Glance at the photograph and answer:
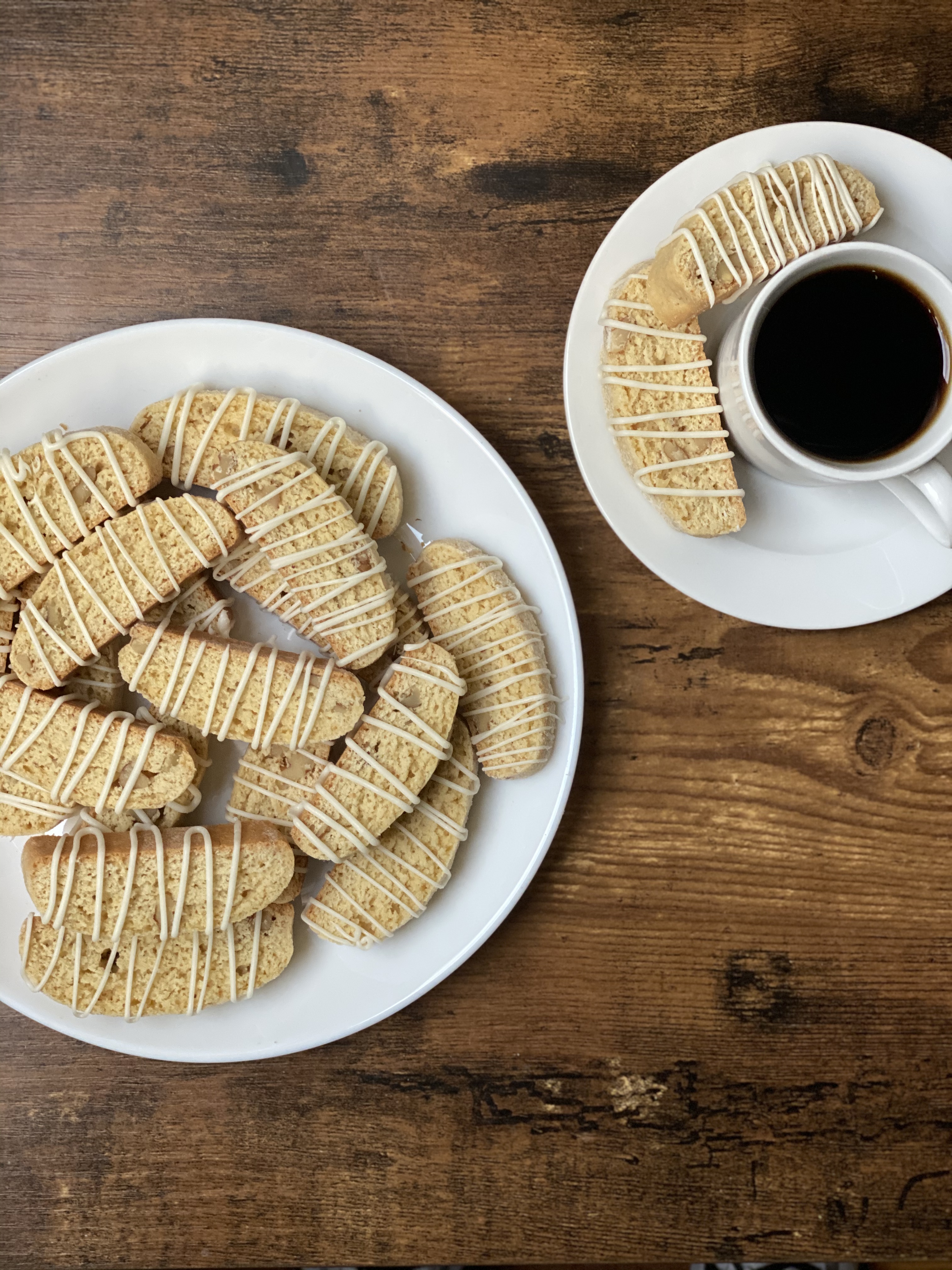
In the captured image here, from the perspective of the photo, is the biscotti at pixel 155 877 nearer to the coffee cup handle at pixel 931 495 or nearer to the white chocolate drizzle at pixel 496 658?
the white chocolate drizzle at pixel 496 658

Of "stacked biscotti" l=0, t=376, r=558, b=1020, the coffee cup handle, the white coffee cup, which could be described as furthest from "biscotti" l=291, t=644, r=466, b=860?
the coffee cup handle

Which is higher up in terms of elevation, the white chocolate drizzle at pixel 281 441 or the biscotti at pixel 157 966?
the white chocolate drizzle at pixel 281 441

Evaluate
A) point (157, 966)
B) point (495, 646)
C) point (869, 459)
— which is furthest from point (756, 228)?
point (157, 966)

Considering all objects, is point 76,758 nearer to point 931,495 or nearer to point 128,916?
point 128,916

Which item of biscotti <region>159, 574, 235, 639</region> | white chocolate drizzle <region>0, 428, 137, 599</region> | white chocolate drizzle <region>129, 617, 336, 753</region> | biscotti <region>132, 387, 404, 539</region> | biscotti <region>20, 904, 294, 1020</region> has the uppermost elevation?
biscotti <region>132, 387, 404, 539</region>

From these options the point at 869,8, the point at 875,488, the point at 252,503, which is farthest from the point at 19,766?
the point at 869,8

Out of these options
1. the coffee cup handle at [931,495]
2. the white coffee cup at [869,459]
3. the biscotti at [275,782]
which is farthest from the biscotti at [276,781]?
the coffee cup handle at [931,495]

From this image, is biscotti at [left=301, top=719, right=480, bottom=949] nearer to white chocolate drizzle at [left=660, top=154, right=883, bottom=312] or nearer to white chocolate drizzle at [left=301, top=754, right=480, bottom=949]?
white chocolate drizzle at [left=301, top=754, right=480, bottom=949]
